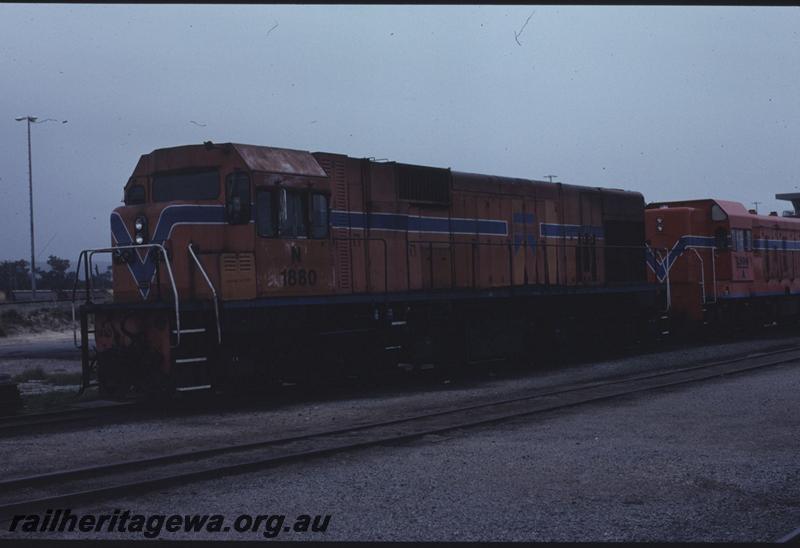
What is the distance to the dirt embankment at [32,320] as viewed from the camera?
119ft

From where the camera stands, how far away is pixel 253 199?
41.6 feet

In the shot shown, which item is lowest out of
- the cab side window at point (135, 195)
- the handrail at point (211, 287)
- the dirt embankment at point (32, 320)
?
the dirt embankment at point (32, 320)

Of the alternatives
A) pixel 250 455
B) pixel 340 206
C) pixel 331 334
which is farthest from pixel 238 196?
pixel 250 455

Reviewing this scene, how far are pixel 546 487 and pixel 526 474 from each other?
50cm

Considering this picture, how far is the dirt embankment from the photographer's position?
3616cm

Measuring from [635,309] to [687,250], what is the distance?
354 cm

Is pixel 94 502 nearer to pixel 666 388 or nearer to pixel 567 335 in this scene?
pixel 666 388

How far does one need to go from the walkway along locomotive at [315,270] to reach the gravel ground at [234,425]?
2.78 ft

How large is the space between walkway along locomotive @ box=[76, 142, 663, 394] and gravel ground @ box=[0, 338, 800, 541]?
124cm

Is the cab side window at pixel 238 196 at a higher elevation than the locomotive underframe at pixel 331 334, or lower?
higher

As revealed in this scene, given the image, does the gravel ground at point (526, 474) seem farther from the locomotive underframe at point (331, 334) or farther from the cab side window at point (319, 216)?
the cab side window at point (319, 216)

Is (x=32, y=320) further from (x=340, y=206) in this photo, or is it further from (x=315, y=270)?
(x=315, y=270)

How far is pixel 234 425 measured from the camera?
11.1 m

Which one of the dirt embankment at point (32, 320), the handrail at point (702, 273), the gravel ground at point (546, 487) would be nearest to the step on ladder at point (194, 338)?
the gravel ground at point (546, 487)
